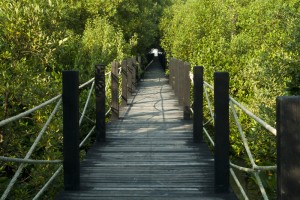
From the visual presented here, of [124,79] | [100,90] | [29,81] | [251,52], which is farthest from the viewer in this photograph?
[251,52]

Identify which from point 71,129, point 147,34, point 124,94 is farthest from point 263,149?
point 147,34

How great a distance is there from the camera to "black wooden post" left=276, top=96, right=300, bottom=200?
2.22 m

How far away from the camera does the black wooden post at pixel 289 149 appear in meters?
2.22

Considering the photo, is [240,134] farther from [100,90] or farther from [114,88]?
[114,88]

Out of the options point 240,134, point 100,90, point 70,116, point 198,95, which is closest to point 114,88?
point 100,90

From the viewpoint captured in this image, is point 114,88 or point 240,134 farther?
point 114,88

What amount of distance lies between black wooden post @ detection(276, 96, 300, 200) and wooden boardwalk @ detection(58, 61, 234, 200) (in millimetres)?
2328

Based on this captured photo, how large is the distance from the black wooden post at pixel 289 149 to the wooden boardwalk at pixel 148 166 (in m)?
2.33

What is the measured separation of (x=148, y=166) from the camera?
585 centimetres

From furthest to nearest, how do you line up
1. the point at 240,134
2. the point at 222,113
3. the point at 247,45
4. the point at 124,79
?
the point at 247,45 < the point at 124,79 < the point at 222,113 < the point at 240,134

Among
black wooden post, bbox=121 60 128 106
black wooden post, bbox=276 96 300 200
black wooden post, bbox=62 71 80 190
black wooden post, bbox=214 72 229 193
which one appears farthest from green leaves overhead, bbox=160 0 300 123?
black wooden post, bbox=276 96 300 200

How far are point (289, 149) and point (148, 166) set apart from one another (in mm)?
3724

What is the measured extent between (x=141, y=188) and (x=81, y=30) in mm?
19589

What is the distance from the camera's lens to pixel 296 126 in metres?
2.22
